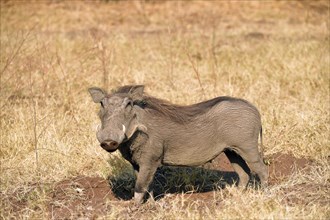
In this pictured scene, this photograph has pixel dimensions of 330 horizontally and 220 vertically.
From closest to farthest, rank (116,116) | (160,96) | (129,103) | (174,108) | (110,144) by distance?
(110,144) → (116,116) → (129,103) → (174,108) → (160,96)

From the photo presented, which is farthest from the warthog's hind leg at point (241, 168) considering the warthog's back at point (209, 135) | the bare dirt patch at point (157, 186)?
the warthog's back at point (209, 135)

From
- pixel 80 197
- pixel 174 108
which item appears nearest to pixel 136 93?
pixel 174 108

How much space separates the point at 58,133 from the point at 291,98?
2507 mm

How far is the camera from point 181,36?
9.16m

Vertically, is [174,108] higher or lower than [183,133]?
higher

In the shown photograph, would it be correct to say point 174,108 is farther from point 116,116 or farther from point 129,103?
point 116,116

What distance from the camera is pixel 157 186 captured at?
480 centimetres

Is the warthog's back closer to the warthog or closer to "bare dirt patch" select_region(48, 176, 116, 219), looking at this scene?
the warthog

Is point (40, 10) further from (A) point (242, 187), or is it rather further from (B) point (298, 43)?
(A) point (242, 187)

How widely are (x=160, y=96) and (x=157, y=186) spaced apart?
2137 millimetres

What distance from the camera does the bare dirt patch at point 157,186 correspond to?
4289mm

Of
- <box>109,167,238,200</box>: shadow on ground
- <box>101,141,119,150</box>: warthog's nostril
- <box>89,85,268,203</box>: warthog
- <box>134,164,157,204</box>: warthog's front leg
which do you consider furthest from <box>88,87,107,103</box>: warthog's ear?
<box>109,167,238,200</box>: shadow on ground

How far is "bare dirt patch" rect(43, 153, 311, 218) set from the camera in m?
4.29

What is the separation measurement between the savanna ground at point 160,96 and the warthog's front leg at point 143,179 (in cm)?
9
